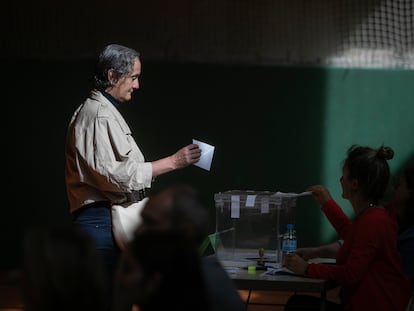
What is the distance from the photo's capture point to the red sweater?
3705 millimetres

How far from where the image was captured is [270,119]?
26.5 feet

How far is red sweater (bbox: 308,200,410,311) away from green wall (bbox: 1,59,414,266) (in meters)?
4.21

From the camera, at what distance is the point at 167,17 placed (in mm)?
8180

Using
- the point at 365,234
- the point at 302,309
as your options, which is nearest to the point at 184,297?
the point at 365,234

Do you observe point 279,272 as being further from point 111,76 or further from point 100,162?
point 111,76

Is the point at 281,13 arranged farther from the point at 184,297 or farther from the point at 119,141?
the point at 184,297

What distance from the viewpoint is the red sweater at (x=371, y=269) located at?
146 inches

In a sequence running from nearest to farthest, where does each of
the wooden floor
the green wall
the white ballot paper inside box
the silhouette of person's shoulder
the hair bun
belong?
the silhouette of person's shoulder → the hair bun → the white ballot paper inside box → the wooden floor → the green wall

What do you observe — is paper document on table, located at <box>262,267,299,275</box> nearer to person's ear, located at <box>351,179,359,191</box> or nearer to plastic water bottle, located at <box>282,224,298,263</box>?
plastic water bottle, located at <box>282,224,298,263</box>

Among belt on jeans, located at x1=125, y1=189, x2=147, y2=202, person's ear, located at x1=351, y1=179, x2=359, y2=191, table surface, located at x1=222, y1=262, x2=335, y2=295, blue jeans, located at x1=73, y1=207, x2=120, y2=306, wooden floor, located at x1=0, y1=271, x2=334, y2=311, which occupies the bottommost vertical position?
wooden floor, located at x1=0, y1=271, x2=334, y2=311

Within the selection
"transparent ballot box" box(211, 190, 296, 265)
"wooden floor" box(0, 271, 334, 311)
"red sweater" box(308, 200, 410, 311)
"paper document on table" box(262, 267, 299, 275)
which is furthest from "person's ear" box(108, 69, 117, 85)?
"wooden floor" box(0, 271, 334, 311)

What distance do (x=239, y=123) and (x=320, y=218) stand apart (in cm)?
116

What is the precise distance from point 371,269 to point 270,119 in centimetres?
438

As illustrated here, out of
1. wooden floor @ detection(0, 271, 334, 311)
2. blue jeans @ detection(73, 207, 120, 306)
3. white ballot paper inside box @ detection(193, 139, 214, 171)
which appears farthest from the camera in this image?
wooden floor @ detection(0, 271, 334, 311)
